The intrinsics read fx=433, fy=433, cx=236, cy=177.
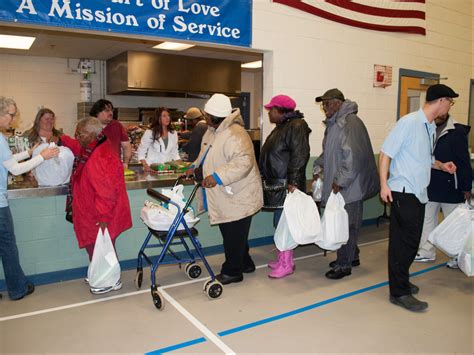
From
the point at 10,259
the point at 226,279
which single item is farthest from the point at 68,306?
the point at 226,279

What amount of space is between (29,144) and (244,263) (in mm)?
2233

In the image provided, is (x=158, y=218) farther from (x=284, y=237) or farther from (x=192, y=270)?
(x=284, y=237)

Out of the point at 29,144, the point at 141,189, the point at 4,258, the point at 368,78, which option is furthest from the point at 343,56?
the point at 4,258

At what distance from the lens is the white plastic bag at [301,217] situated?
378 cm

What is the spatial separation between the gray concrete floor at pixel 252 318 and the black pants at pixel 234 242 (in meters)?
0.16

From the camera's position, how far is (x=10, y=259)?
3.36 metres

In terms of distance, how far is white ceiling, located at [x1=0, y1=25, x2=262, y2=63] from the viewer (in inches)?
235

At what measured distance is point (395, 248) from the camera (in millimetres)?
3332

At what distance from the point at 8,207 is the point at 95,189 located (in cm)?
67

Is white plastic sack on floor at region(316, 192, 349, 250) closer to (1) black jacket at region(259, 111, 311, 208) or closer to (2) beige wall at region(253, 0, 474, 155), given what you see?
(1) black jacket at region(259, 111, 311, 208)

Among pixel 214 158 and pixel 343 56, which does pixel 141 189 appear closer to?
pixel 214 158

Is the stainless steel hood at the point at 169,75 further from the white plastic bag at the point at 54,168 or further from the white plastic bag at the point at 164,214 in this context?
the white plastic bag at the point at 164,214

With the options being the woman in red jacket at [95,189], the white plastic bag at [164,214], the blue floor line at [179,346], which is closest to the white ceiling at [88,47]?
the woman in red jacket at [95,189]

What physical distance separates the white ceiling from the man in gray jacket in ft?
8.31
